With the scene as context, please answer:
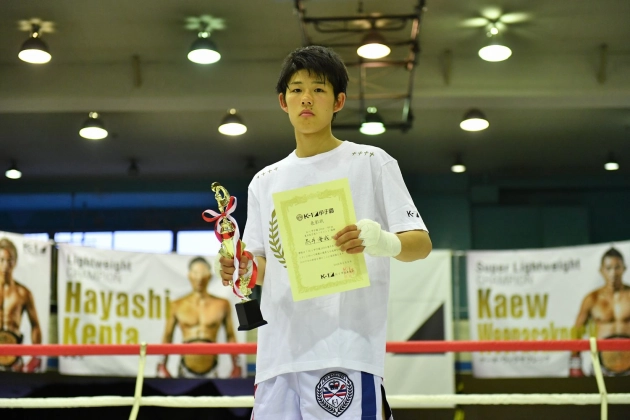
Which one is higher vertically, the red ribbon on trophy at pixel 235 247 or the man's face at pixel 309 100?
the man's face at pixel 309 100

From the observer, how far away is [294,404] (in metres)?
1.75

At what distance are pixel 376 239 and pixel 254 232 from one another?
18.1 inches

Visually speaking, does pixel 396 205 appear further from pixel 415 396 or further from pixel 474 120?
pixel 474 120

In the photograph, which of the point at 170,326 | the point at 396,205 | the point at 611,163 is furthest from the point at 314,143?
the point at 611,163

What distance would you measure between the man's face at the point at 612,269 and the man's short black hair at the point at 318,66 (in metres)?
5.35

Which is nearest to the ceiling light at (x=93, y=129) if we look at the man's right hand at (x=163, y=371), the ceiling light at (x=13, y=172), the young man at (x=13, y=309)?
the young man at (x=13, y=309)

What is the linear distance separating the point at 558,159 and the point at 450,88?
4.51 metres

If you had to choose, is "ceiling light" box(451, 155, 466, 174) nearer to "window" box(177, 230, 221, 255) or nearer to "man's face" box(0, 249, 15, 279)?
"window" box(177, 230, 221, 255)

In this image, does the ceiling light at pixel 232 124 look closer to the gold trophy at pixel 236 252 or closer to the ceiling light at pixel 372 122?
the ceiling light at pixel 372 122

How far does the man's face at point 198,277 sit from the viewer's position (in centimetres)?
684

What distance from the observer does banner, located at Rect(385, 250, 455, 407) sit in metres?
6.66

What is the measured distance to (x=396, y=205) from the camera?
1.82 metres

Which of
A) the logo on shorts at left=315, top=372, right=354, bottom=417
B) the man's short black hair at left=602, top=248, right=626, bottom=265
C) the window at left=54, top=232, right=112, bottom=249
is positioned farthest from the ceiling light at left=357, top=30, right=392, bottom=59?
the window at left=54, top=232, right=112, bottom=249

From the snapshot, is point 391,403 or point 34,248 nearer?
point 391,403
